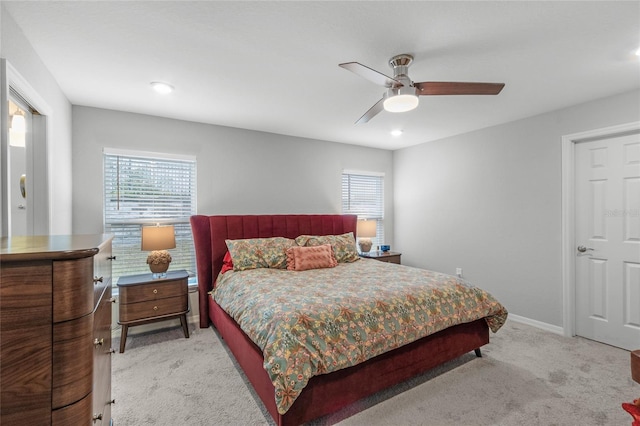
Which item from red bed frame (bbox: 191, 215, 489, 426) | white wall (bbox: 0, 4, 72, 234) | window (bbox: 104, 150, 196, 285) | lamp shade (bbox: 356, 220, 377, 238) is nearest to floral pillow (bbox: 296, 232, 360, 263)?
red bed frame (bbox: 191, 215, 489, 426)

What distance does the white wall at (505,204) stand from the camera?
10.8 ft

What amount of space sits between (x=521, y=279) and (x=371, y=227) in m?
2.08

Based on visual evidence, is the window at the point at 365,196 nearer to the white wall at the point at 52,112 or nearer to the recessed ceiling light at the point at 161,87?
the recessed ceiling light at the point at 161,87

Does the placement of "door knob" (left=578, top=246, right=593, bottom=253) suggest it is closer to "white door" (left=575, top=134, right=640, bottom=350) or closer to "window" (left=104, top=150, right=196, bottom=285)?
"white door" (left=575, top=134, right=640, bottom=350)

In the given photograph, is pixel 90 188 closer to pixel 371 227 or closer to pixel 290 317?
pixel 290 317

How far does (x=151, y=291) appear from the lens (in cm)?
299

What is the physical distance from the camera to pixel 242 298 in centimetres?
245

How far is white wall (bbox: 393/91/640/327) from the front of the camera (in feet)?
10.8

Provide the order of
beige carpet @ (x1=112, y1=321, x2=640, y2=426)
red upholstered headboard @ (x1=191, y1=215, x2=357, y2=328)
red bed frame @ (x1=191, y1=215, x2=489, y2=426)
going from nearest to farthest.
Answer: red bed frame @ (x1=191, y1=215, x2=489, y2=426) < beige carpet @ (x1=112, y1=321, x2=640, y2=426) < red upholstered headboard @ (x1=191, y1=215, x2=357, y2=328)

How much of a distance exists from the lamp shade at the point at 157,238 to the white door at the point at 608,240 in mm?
4560

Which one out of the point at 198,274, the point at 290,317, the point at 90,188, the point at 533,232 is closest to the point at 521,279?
the point at 533,232

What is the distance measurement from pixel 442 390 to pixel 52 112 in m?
3.85

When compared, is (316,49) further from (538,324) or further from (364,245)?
(538,324)

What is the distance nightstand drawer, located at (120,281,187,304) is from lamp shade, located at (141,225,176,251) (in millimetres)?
387
